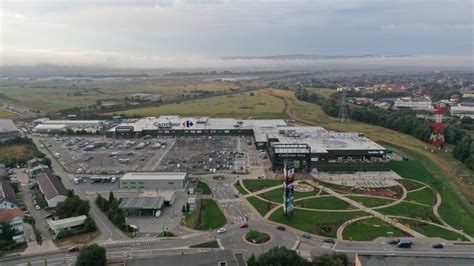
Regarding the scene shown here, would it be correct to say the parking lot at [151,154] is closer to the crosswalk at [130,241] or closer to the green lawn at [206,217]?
the green lawn at [206,217]

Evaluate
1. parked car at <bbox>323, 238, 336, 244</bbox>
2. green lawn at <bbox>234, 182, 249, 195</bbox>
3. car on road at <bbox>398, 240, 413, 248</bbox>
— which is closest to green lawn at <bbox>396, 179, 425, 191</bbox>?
car on road at <bbox>398, 240, 413, 248</bbox>

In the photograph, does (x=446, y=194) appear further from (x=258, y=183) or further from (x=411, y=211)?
(x=258, y=183)

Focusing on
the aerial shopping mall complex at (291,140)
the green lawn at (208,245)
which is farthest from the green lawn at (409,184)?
the green lawn at (208,245)

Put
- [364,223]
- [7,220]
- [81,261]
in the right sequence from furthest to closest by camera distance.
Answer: [364,223], [7,220], [81,261]

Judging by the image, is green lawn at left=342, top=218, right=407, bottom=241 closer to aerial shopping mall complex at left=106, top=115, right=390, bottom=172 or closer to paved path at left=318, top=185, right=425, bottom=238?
paved path at left=318, top=185, right=425, bottom=238

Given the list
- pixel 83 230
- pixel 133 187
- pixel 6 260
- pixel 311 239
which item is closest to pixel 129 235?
pixel 83 230

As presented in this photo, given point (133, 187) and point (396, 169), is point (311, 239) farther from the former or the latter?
point (396, 169)
